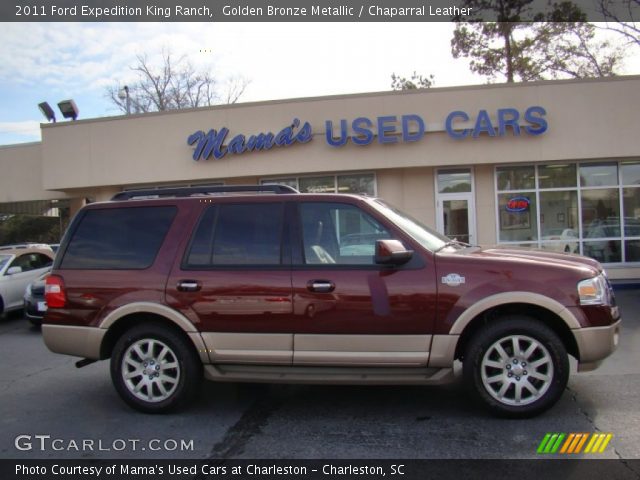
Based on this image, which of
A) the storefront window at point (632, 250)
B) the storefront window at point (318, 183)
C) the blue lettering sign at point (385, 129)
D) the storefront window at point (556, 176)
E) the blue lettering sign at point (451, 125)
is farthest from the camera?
the storefront window at point (318, 183)

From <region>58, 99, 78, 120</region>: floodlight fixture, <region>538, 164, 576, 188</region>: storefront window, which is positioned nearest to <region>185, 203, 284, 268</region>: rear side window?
<region>538, 164, 576, 188</region>: storefront window

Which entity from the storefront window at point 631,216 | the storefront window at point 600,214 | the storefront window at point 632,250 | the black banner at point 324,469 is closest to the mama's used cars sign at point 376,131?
the storefront window at point 600,214

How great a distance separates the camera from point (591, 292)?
416 centimetres

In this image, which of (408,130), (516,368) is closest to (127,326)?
(516,368)

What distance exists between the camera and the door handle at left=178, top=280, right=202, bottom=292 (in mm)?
4559

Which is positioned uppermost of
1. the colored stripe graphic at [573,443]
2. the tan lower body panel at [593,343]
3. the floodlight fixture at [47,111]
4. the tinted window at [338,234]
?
the floodlight fixture at [47,111]

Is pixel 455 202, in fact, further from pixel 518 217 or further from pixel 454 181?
pixel 518 217

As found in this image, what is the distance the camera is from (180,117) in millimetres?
14602

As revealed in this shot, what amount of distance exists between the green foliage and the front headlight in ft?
72.5

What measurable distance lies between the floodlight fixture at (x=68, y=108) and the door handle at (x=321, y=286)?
49.5ft

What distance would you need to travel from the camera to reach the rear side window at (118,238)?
15.8 feet

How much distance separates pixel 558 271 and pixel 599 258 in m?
10.6

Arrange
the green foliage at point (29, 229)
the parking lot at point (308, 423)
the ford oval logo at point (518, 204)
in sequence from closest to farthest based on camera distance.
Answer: the parking lot at point (308, 423) < the ford oval logo at point (518, 204) < the green foliage at point (29, 229)

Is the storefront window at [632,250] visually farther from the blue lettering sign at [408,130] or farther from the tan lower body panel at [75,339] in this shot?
the tan lower body panel at [75,339]
